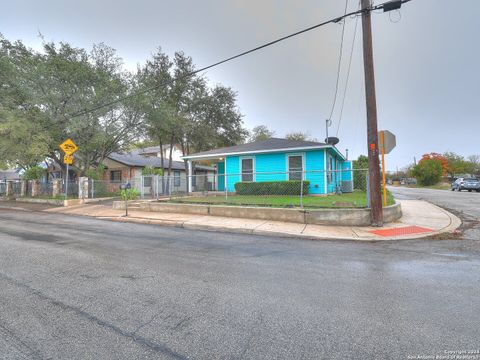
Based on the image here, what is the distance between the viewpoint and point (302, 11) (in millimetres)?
11789

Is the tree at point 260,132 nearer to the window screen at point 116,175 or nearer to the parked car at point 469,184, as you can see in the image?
the window screen at point 116,175

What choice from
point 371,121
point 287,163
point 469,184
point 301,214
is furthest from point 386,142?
point 469,184

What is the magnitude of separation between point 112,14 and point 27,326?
1889 centimetres

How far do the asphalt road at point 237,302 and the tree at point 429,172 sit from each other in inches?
1982

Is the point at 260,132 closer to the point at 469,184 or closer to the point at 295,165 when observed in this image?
the point at 469,184

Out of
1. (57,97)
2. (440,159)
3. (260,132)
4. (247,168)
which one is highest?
(260,132)

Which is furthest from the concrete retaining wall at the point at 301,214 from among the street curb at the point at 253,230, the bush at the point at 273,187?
the bush at the point at 273,187

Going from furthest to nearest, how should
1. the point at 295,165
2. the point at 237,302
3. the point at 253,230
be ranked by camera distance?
1. the point at 295,165
2. the point at 253,230
3. the point at 237,302

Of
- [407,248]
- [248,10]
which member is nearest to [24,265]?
[407,248]

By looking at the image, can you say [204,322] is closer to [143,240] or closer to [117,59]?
[143,240]

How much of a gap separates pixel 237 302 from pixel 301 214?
21.6 ft

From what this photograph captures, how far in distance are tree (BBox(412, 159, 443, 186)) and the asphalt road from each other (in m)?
50.3

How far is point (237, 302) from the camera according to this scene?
3.38 m

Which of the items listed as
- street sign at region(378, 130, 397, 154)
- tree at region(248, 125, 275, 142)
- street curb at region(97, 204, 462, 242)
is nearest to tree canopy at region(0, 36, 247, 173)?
street curb at region(97, 204, 462, 242)
